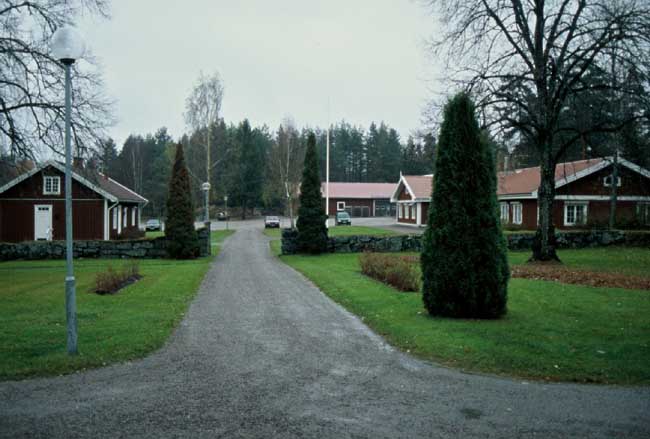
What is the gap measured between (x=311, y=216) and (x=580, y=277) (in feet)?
45.5

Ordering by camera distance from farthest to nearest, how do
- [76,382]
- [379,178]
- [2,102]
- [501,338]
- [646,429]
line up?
[379,178]
[2,102]
[501,338]
[76,382]
[646,429]

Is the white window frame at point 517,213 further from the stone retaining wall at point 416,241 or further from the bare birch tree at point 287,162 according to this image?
the bare birch tree at point 287,162

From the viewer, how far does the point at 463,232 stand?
32.7ft

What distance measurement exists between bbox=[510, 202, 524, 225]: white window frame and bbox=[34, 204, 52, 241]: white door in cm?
3354

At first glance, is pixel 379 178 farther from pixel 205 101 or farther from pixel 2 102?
pixel 2 102

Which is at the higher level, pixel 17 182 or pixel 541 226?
pixel 17 182

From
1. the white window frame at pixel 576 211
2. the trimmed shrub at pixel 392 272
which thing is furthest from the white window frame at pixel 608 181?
the trimmed shrub at pixel 392 272

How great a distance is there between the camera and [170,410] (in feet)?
18.0

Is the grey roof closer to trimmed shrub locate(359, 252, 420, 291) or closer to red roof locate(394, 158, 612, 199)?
trimmed shrub locate(359, 252, 420, 291)

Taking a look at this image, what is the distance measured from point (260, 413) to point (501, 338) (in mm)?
4729

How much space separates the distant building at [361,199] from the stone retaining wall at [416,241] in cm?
4255

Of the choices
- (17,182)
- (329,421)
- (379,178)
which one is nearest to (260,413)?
(329,421)

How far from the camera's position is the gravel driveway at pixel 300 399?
4980 millimetres

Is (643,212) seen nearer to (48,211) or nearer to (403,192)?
(403,192)
